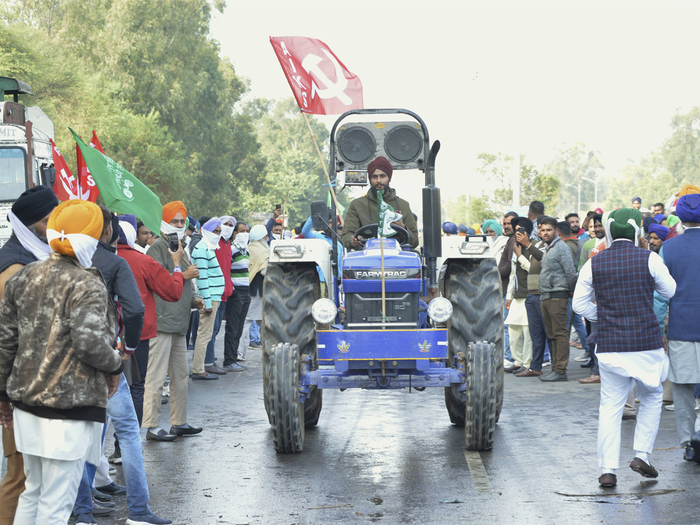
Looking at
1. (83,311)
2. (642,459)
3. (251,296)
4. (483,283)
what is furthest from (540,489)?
(251,296)

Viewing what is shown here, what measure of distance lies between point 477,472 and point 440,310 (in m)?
1.33

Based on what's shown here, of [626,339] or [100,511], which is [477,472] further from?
[100,511]

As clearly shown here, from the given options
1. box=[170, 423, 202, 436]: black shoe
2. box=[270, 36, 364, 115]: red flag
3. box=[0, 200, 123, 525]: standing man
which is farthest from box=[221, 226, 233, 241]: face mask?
box=[0, 200, 123, 525]: standing man

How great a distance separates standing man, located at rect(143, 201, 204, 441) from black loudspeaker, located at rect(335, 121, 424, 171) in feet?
6.50

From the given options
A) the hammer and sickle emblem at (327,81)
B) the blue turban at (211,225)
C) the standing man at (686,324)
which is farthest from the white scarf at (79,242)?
the hammer and sickle emblem at (327,81)

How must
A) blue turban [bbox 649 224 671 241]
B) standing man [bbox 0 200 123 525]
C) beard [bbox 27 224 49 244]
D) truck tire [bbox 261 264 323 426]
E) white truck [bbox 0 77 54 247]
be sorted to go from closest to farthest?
standing man [bbox 0 200 123 525] < beard [bbox 27 224 49 244] < truck tire [bbox 261 264 323 426] < blue turban [bbox 649 224 671 241] < white truck [bbox 0 77 54 247]

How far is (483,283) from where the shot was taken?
26.8 feet

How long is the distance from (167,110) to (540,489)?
4315 cm

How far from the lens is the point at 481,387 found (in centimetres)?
727

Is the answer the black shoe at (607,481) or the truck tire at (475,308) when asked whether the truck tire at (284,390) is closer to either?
the truck tire at (475,308)

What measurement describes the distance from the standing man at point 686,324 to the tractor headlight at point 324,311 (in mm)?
2742

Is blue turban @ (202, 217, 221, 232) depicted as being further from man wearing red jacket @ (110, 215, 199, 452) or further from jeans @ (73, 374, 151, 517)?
jeans @ (73, 374, 151, 517)

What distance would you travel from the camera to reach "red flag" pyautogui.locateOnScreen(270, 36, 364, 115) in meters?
13.2

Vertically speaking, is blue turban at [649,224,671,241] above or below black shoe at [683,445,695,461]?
above
